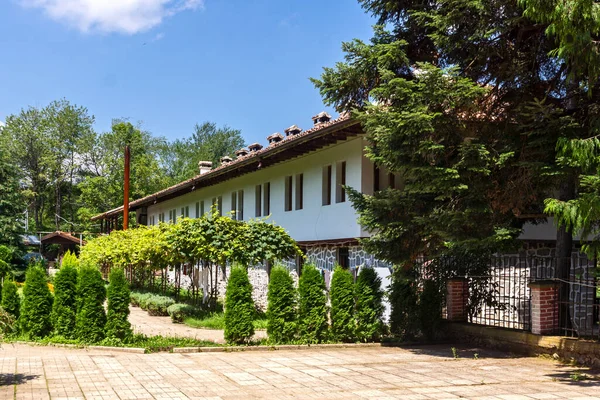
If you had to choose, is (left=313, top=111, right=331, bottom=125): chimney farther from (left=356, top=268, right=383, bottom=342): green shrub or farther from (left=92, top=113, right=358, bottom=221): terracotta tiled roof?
(left=356, top=268, right=383, bottom=342): green shrub

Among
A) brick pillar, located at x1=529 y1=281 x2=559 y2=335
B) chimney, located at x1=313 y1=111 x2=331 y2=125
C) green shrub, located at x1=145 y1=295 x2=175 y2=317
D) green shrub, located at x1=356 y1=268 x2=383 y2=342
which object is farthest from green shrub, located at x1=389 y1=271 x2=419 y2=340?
chimney, located at x1=313 y1=111 x2=331 y2=125

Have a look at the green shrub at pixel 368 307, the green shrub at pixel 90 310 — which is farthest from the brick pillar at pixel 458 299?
the green shrub at pixel 90 310

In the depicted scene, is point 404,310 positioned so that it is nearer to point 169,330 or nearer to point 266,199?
point 169,330

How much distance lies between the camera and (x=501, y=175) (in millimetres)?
11148

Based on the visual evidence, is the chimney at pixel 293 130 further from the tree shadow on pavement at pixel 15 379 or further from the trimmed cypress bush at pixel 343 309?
the tree shadow on pavement at pixel 15 379

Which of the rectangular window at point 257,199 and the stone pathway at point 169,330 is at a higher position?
the rectangular window at point 257,199

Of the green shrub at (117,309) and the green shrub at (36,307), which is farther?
the green shrub at (36,307)

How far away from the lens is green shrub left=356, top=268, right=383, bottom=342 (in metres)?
13.2

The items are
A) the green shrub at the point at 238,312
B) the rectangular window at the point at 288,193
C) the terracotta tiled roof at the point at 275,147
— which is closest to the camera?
the green shrub at the point at 238,312

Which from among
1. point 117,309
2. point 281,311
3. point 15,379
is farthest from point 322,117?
point 15,379

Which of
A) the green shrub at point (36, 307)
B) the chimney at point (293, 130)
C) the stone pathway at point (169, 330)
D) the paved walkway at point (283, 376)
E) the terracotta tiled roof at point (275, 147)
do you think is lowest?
the stone pathway at point (169, 330)

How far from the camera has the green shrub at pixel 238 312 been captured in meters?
12.6

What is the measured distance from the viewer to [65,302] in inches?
501

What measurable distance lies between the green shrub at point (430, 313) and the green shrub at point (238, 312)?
378 centimetres
